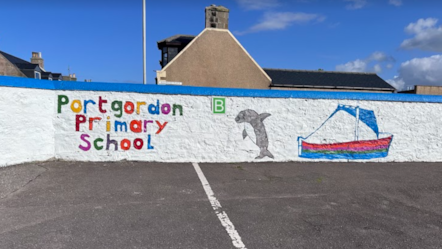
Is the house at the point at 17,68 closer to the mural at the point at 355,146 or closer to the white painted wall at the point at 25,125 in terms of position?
the white painted wall at the point at 25,125

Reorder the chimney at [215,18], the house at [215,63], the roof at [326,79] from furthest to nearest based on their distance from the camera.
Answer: the roof at [326,79]
the chimney at [215,18]
the house at [215,63]

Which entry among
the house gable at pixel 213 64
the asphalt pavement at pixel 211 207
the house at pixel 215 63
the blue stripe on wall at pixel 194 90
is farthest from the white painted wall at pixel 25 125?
the house gable at pixel 213 64

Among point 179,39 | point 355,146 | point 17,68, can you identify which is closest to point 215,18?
point 179,39

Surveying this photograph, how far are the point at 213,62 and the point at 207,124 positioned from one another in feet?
45.4

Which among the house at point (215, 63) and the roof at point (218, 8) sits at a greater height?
the roof at point (218, 8)

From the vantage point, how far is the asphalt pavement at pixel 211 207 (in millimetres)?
3457

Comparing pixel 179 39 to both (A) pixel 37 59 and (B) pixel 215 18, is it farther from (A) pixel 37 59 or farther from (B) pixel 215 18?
(A) pixel 37 59

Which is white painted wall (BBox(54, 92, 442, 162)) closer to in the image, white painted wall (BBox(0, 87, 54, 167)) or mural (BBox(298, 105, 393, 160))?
mural (BBox(298, 105, 393, 160))

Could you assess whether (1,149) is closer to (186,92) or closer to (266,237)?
(186,92)

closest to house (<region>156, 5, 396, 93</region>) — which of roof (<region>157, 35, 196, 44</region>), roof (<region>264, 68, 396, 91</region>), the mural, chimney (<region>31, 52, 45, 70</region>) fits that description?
roof (<region>264, 68, 396, 91</region>)

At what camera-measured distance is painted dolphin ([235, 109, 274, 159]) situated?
26.1 ft

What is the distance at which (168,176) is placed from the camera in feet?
20.6

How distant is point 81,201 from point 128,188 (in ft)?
3.05

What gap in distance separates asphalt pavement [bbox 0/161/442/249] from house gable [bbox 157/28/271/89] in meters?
14.2
